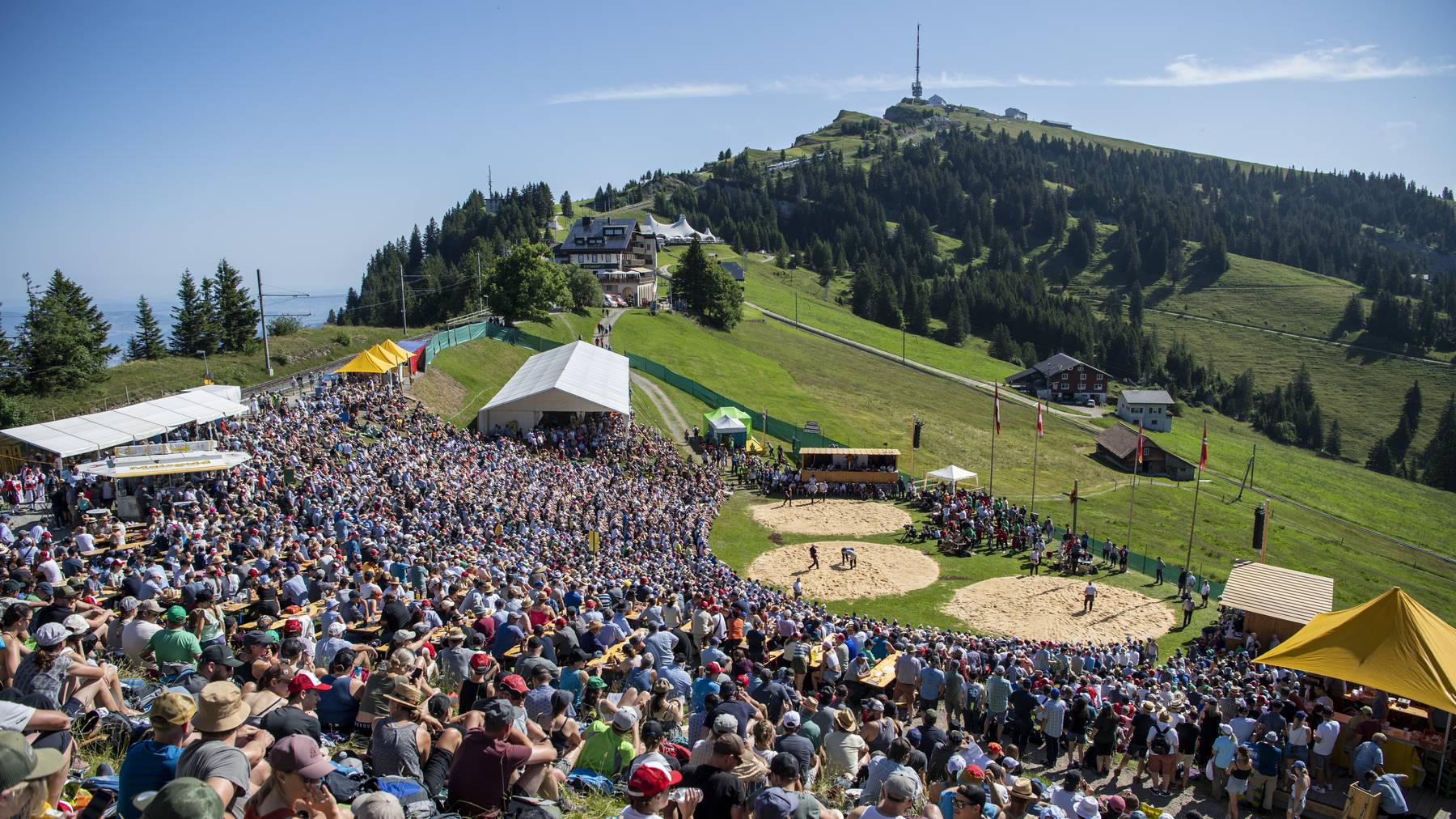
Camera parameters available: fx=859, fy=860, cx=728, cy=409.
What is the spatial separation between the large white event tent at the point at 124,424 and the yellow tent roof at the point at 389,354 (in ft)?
33.0

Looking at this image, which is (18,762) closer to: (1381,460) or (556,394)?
(556,394)

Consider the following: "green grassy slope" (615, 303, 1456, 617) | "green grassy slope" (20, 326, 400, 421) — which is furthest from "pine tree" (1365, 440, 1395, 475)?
"green grassy slope" (20, 326, 400, 421)

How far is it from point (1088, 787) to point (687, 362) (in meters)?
49.7

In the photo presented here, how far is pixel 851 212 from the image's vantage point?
17550 cm

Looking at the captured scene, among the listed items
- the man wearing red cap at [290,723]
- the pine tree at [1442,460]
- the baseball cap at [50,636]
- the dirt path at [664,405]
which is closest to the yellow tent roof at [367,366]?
the dirt path at [664,405]

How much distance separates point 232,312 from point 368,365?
33.5 m

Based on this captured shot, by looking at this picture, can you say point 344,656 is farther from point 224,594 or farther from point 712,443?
point 712,443

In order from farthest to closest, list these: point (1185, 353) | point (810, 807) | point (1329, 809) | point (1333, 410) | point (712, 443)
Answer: point (1185, 353), point (1333, 410), point (712, 443), point (1329, 809), point (810, 807)

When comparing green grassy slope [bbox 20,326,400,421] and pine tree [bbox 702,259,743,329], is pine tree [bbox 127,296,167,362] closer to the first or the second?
green grassy slope [bbox 20,326,400,421]

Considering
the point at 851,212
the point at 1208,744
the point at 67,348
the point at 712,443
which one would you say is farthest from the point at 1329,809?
the point at 851,212

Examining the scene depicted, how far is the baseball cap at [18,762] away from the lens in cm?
429

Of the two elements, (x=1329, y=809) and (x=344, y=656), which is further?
(x=1329, y=809)

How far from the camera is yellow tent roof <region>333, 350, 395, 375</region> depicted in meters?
34.3

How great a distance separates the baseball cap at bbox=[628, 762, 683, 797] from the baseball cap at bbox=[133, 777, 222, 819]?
231 cm
